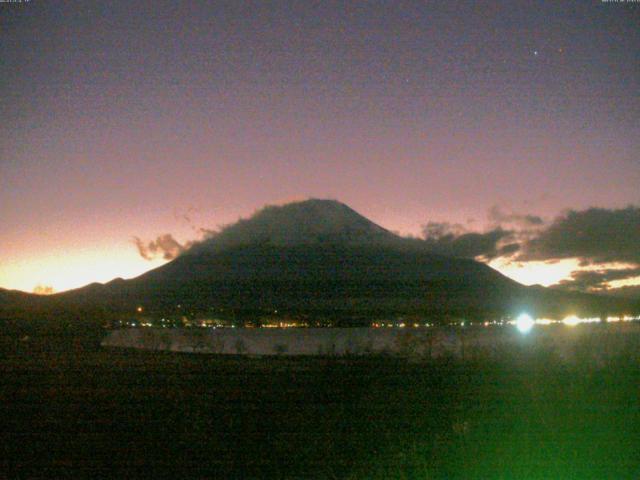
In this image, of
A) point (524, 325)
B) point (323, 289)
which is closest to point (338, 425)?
point (524, 325)

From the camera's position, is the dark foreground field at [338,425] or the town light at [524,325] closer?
the dark foreground field at [338,425]

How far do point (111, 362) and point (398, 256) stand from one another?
52.1 metres

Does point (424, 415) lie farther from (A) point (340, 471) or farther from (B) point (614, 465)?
(B) point (614, 465)

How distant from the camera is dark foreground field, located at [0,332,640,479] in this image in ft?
22.2

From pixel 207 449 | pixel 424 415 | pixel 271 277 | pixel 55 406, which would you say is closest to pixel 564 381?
pixel 424 415

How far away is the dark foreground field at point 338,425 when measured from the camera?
6770 mm

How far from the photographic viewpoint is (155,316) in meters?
48.5

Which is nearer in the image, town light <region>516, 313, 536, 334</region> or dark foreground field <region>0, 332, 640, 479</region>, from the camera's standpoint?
dark foreground field <region>0, 332, 640, 479</region>

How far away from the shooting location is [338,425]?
9680 mm

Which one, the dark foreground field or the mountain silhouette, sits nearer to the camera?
the dark foreground field

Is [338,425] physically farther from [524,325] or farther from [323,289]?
[323,289]

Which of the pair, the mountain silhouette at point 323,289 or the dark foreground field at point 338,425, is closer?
the dark foreground field at point 338,425

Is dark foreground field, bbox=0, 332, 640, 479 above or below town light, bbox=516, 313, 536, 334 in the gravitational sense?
below

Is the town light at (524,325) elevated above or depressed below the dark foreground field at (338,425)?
above
